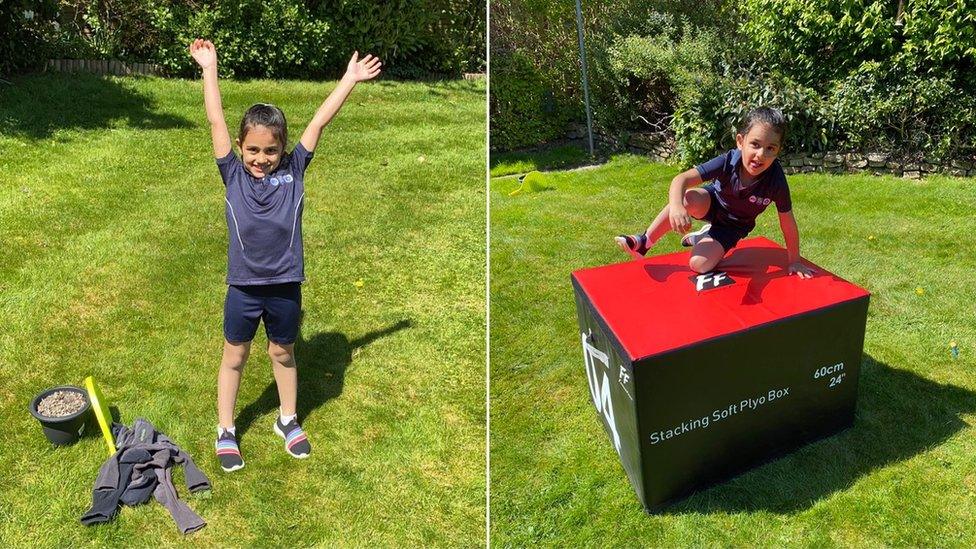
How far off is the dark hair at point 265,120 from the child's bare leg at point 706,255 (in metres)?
2.21

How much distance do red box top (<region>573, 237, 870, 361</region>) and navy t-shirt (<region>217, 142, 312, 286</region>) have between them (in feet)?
5.02

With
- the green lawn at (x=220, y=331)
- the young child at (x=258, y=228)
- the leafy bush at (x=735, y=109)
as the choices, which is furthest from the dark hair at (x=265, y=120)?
the leafy bush at (x=735, y=109)

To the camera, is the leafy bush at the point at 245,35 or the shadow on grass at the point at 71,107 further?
the leafy bush at the point at 245,35

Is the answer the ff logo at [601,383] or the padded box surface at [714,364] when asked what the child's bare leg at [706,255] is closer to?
the padded box surface at [714,364]

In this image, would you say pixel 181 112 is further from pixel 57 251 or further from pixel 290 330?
pixel 290 330

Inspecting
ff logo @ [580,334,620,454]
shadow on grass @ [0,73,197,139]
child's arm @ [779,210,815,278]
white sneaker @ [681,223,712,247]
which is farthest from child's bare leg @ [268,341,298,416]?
shadow on grass @ [0,73,197,139]

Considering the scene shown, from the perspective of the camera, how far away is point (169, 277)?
523 centimetres

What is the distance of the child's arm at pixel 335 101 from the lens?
3635 millimetres

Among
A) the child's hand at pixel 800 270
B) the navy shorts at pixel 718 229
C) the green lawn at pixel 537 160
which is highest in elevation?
the navy shorts at pixel 718 229

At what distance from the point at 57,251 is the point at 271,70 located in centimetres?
601

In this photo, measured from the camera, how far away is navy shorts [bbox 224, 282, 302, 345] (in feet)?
11.8

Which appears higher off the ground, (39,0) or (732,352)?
(39,0)

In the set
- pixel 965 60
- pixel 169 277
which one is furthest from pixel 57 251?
pixel 965 60

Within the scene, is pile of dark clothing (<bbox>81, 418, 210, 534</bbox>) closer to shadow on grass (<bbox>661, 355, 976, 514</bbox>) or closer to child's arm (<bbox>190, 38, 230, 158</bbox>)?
child's arm (<bbox>190, 38, 230, 158</bbox>)
